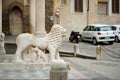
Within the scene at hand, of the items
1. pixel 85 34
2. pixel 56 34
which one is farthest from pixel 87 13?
pixel 56 34

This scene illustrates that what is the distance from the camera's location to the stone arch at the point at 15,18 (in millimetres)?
41737

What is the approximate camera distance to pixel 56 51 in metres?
16.0

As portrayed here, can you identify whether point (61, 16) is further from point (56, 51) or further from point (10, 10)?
point (56, 51)

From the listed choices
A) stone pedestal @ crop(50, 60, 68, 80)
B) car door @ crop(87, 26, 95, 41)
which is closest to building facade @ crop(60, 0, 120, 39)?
car door @ crop(87, 26, 95, 41)

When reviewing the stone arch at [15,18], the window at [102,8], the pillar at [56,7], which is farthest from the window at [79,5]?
the stone arch at [15,18]

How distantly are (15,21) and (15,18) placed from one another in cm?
31

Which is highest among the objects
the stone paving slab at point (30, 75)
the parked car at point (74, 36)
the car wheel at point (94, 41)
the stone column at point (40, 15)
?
the stone column at point (40, 15)

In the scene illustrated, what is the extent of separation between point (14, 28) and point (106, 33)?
11038 mm

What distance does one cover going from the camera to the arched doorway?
137ft

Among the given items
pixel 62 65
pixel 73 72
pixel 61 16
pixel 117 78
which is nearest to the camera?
pixel 62 65

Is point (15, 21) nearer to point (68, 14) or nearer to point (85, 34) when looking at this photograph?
point (68, 14)

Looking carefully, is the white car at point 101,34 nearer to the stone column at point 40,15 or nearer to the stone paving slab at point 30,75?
the stone column at point 40,15

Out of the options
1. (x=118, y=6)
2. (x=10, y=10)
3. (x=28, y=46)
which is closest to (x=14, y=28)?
(x=10, y=10)

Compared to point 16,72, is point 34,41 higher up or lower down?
higher up
